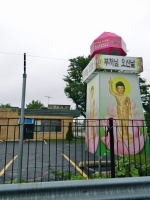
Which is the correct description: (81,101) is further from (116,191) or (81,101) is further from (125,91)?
(116,191)

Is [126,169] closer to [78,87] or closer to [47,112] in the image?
[47,112]

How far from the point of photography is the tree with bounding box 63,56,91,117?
107 ft

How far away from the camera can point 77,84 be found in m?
33.2

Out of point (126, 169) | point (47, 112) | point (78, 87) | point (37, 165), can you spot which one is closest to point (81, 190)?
point (126, 169)

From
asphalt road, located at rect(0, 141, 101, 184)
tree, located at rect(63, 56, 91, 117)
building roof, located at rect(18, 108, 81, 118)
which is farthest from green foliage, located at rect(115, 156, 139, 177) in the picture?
tree, located at rect(63, 56, 91, 117)

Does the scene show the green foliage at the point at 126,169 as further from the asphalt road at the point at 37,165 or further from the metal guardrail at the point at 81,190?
the metal guardrail at the point at 81,190

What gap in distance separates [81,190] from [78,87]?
30.4 m

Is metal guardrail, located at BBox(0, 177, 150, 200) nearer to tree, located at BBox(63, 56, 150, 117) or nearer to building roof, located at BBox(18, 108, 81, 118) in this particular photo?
building roof, located at BBox(18, 108, 81, 118)

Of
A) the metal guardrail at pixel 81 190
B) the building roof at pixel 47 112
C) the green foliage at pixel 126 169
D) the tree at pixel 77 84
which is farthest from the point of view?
the tree at pixel 77 84

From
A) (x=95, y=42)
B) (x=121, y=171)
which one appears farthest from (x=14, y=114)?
(x=121, y=171)

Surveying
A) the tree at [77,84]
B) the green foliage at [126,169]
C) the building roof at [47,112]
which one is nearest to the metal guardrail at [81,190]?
the green foliage at [126,169]

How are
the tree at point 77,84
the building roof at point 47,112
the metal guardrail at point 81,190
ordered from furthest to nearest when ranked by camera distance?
the tree at point 77,84, the building roof at point 47,112, the metal guardrail at point 81,190

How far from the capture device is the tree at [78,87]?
32688 mm

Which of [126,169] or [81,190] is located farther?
[126,169]
